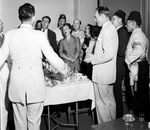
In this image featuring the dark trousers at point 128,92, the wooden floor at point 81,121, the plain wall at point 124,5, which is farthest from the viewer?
the plain wall at point 124,5

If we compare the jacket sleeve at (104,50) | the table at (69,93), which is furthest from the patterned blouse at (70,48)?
the jacket sleeve at (104,50)

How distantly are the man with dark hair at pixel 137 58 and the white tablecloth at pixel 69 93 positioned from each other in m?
0.75

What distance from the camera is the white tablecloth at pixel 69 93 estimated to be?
2.59 metres

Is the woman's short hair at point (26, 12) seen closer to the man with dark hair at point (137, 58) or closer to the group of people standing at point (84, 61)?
the group of people standing at point (84, 61)

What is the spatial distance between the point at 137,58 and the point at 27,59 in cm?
165

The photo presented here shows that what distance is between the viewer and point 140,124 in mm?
2172

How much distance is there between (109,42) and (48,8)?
11.8 feet

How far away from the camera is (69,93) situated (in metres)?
2.68

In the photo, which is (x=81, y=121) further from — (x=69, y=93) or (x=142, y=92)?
(x=142, y=92)

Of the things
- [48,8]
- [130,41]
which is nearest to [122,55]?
[130,41]

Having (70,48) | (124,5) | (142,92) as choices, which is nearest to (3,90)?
(70,48)

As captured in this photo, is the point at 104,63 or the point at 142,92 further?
the point at 142,92

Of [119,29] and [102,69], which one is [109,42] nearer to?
[102,69]

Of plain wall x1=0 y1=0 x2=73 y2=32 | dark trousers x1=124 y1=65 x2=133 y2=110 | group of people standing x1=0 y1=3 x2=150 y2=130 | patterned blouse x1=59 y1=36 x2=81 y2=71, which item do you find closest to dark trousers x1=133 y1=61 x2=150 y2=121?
group of people standing x1=0 y1=3 x2=150 y2=130
